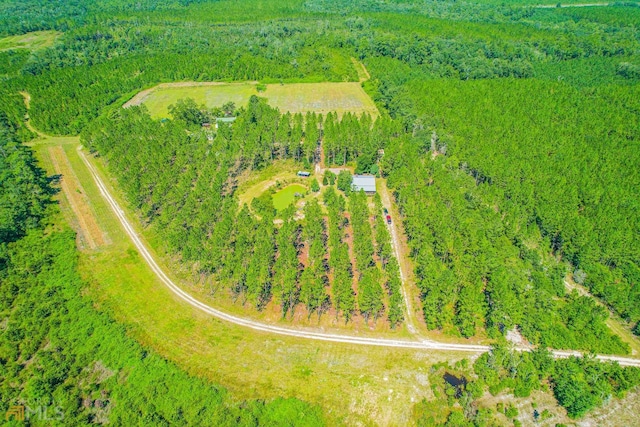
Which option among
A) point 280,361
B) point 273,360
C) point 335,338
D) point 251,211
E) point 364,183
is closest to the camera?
point 280,361

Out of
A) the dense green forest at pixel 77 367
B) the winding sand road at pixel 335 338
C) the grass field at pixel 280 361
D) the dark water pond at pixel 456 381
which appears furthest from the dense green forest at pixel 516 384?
the dense green forest at pixel 77 367

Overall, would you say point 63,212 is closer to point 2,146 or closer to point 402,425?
point 2,146

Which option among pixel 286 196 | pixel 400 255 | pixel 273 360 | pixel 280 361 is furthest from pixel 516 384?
pixel 286 196

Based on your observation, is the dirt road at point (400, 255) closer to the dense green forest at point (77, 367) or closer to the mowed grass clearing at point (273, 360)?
the mowed grass clearing at point (273, 360)

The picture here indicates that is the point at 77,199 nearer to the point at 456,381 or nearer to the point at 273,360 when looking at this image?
the point at 273,360

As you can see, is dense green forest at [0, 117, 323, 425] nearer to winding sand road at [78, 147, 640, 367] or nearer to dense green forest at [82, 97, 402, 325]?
winding sand road at [78, 147, 640, 367]

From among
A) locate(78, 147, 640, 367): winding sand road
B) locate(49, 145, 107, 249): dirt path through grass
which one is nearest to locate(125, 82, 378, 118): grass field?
locate(49, 145, 107, 249): dirt path through grass

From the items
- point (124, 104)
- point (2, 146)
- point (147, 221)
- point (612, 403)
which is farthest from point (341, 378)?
point (124, 104)
